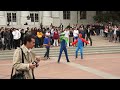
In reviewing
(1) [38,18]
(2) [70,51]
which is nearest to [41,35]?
(2) [70,51]

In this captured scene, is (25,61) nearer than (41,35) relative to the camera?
Yes

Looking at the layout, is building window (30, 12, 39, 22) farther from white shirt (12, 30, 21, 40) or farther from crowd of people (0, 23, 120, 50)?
white shirt (12, 30, 21, 40)

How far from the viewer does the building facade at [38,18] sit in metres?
34.5

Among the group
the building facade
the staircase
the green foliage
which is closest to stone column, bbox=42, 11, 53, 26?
the building facade

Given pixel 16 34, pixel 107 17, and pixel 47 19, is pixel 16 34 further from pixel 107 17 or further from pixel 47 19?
pixel 107 17

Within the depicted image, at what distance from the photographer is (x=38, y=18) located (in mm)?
36969

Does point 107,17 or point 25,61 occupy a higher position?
point 107,17

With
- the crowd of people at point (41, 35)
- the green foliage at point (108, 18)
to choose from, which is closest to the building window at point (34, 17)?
the green foliage at point (108, 18)

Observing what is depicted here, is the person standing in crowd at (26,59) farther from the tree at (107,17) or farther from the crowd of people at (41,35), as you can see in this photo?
the tree at (107,17)

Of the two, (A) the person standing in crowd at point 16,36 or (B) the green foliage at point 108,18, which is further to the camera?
(B) the green foliage at point 108,18

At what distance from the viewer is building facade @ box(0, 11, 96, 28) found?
113ft

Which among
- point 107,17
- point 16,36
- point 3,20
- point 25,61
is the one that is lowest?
point 25,61

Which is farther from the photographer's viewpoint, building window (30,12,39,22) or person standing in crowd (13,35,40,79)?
building window (30,12,39,22)
